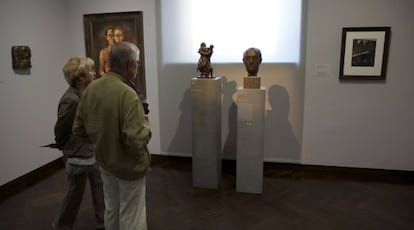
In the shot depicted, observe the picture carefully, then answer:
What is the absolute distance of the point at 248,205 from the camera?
338 cm

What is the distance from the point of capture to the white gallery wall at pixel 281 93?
3.79 meters

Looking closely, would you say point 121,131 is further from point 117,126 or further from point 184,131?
point 184,131

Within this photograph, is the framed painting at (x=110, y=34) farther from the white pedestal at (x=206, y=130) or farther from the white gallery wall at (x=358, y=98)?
the white gallery wall at (x=358, y=98)

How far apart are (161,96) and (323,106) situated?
2.20 m

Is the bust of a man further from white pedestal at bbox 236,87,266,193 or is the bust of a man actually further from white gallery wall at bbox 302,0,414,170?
white gallery wall at bbox 302,0,414,170

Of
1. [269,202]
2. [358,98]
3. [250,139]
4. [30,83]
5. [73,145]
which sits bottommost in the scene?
[269,202]

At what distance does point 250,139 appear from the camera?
3545 millimetres

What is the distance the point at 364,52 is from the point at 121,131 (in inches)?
125

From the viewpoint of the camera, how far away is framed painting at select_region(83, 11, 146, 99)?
14.7 feet

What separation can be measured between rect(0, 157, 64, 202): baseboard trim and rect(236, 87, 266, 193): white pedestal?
2534 millimetres

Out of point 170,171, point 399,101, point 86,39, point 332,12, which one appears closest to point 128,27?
point 86,39

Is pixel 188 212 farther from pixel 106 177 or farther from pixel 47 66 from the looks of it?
pixel 47 66

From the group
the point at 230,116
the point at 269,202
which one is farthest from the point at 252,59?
the point at 269,202

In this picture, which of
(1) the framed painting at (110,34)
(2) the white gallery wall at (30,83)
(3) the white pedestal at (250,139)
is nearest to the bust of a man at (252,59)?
(3) the white pedestal at (250,139)
